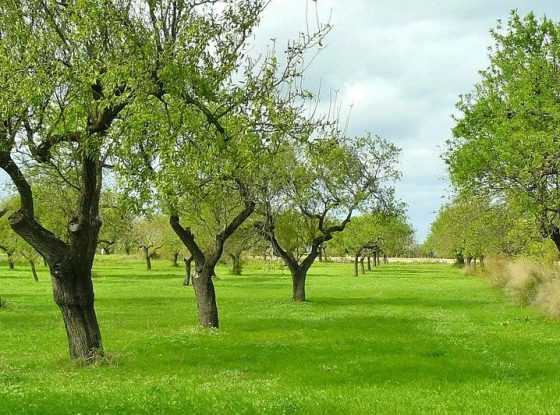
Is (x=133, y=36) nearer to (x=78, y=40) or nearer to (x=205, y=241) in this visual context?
A: (x=78, y=40)

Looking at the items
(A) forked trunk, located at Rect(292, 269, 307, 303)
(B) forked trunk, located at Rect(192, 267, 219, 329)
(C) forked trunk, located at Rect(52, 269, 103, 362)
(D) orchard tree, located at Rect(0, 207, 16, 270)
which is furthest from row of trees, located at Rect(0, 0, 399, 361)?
(D) orchard tree, located at Rect(0, 207, 16, 270)

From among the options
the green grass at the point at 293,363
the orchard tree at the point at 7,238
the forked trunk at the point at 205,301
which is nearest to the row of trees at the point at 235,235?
the orchard tree at the point at 7,238

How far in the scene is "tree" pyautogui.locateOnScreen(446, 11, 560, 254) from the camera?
3353 centimetres

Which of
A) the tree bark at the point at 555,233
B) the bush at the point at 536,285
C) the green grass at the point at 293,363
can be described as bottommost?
the green grass at the point at 293,363

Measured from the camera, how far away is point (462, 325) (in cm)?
3653

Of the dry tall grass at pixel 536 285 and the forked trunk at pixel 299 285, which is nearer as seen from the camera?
the dry tall grass at pixel 536 285

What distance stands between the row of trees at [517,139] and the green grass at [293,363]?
6.60 meters

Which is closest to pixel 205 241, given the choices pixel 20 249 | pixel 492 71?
pixel 20 249

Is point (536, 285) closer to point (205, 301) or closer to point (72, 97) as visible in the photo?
point (205, 301)

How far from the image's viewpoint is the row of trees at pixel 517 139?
33.5 metres

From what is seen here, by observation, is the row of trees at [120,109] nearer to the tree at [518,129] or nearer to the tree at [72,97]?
the tree at [72,97]

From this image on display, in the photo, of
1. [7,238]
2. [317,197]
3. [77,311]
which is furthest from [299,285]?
[7,238]

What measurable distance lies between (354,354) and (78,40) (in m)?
15.2

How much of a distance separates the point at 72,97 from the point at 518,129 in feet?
81.7
